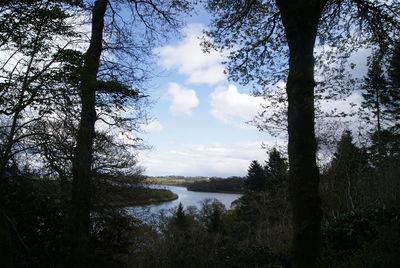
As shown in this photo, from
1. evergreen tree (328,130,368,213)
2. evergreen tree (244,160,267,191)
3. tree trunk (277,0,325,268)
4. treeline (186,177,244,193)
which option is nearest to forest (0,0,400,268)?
tree trunk (277,0,325,268)

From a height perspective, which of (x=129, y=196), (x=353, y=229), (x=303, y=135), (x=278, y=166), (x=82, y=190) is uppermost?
(x=278, y=166)

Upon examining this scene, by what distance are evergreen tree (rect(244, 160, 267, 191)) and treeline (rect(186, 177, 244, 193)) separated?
10.9m

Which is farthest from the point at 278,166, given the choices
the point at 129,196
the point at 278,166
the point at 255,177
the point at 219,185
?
the point at 219,185

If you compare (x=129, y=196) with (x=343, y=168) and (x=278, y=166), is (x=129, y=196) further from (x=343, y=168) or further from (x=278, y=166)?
(x=343, y=168)

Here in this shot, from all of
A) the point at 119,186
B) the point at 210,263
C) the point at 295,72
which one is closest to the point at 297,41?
the point at 295,72

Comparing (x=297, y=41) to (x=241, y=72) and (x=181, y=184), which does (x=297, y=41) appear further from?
(x=181, y=184)

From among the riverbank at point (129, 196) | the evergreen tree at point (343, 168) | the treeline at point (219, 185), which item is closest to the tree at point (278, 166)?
the evergreen tree at point (343, 168)

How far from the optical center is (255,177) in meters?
29.6

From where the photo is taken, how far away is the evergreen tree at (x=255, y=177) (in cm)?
2862

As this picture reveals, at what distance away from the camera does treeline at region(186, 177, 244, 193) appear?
4412cm

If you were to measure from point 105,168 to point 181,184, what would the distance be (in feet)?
174

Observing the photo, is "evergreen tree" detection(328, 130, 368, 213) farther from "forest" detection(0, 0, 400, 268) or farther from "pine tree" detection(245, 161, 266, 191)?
"pine tree" detection(245, 161, 266, 191)

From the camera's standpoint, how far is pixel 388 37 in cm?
502

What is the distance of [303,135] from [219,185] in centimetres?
4663
